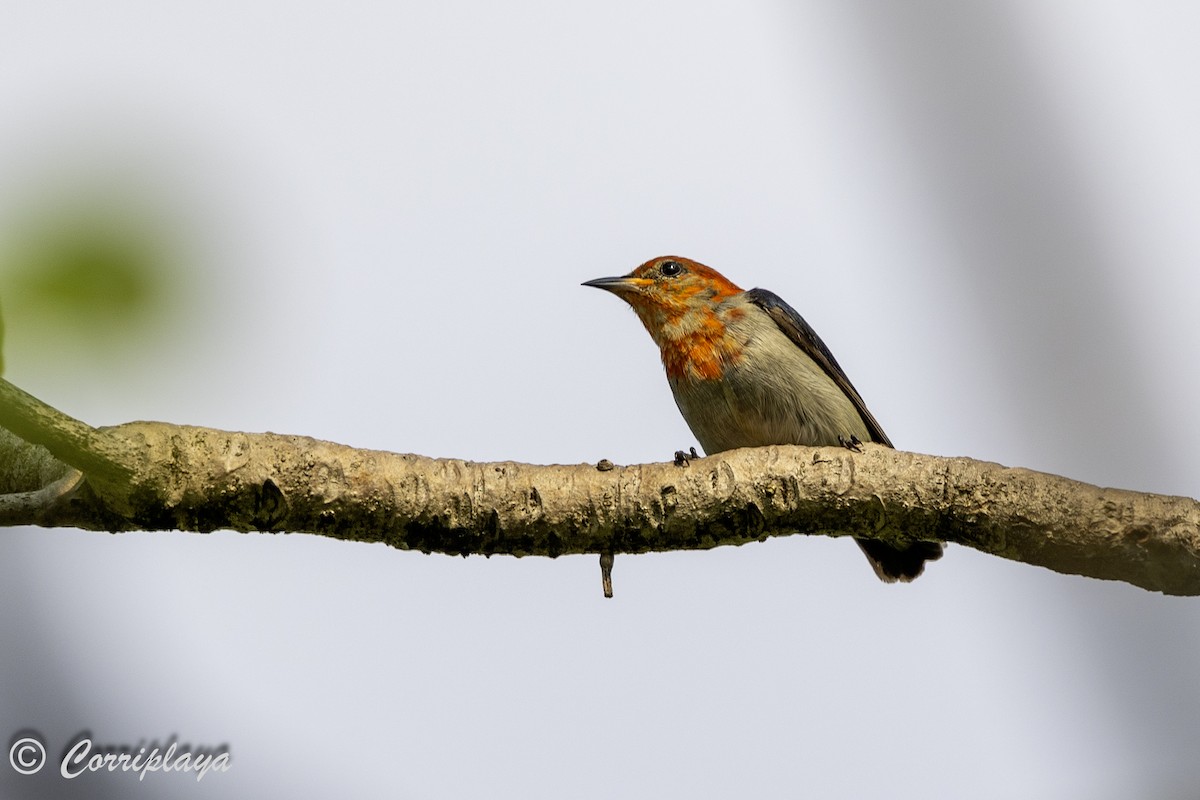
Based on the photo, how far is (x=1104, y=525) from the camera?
14.7 feet

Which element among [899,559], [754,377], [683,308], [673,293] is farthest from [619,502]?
[673,293]

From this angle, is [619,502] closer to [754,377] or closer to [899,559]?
[754,377]

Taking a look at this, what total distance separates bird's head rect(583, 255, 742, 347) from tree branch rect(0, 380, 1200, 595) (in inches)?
100

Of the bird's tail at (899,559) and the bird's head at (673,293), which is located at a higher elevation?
the bird's head at (673,293)

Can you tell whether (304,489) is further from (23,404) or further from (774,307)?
(774,307)

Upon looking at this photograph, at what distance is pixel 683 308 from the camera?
7.51 meters

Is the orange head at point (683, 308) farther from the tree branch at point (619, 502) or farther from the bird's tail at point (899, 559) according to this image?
the tree branch at point (619, 502)

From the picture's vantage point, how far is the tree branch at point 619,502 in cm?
415

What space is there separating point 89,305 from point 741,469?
3224 mm

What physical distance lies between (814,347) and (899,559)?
143 cm

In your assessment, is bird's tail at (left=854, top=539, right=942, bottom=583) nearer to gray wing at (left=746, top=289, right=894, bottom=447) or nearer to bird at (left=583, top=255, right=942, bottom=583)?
bird at (left=583, top=255, right=942, bottom=583)

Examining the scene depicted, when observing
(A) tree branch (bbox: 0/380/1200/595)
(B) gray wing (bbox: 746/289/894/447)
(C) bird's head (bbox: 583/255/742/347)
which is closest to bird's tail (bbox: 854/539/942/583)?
(B) gray wing (bbox: 746/289/894/447)

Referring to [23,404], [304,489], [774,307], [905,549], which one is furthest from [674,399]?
[23,404]

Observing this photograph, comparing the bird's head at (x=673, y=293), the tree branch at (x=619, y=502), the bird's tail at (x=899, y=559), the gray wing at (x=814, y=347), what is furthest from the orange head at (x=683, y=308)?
the tree branch at (x=619, y=502)
